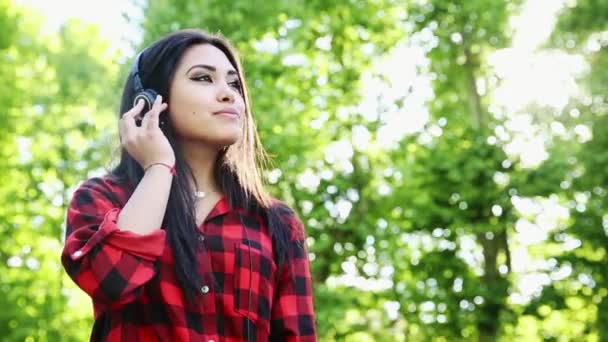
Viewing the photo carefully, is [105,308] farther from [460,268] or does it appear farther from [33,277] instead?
[33,277]

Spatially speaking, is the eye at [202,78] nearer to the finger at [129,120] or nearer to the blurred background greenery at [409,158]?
the finger at [129,120]

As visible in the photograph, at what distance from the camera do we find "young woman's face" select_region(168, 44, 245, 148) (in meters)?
2.70

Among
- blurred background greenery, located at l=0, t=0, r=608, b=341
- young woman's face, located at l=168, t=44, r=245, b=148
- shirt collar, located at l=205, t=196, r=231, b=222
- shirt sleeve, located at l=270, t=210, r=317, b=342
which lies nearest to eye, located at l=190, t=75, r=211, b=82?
young woman's face, located at l=168, t=44, r=245, b=148

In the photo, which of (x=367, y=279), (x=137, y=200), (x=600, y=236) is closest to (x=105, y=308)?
(x=137, y=200)

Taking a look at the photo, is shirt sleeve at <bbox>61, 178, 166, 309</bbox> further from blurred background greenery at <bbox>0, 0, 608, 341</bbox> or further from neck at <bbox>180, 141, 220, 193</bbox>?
blurred background greenery at <bbox>0, 0, 608, 341</bbox>

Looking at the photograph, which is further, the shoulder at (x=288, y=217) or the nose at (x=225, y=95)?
the shoulder at (x=288, y=217)

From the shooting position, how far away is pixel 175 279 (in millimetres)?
2488

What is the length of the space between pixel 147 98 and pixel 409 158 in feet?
41.8

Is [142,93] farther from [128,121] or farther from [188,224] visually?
[188,224]

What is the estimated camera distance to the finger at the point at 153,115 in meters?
2.59

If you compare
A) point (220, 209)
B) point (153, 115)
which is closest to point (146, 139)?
point (153, 115)

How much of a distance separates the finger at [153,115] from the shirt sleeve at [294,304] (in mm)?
591

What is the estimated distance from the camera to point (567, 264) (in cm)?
1566

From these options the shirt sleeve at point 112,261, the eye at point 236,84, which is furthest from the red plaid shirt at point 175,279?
the eye at point 236,84
